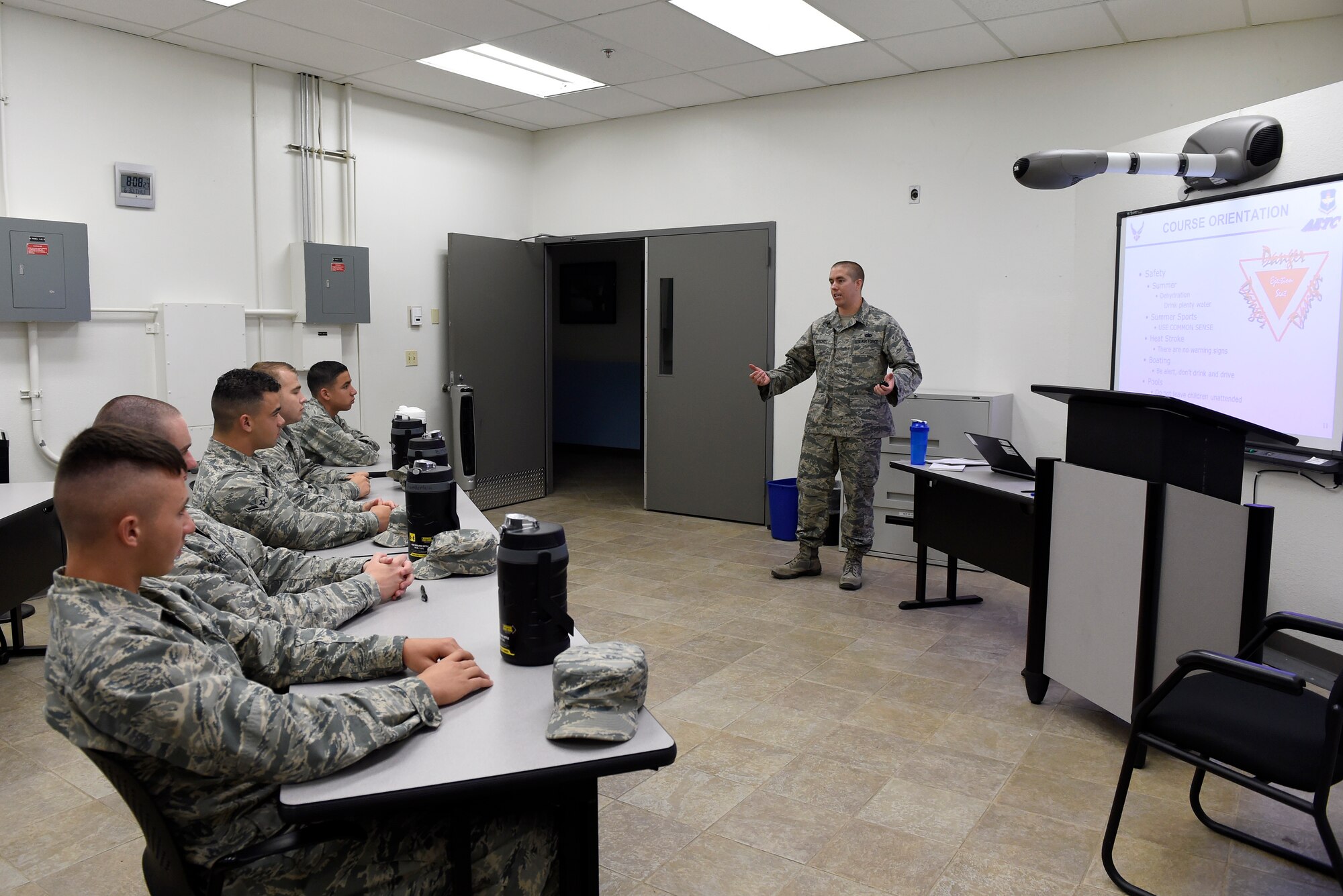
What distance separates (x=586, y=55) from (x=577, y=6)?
2.80ft

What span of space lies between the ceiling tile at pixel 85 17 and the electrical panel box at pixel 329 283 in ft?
4.54

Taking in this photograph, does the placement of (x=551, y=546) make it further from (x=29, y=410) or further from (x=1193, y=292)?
(x=29, y=410)

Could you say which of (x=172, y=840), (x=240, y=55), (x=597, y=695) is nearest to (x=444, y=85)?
(x=240, y=55)

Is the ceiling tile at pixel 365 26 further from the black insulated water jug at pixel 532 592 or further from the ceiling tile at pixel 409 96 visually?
the black insulated water jug at pixel 532 592

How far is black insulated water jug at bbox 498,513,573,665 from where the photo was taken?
5.58 feet

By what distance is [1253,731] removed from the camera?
6.82 feet

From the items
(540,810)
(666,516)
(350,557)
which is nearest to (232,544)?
(350,557)

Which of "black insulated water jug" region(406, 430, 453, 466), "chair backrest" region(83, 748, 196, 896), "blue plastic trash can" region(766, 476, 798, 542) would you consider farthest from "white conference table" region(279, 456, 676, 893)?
"blue plastic trash can" region(766, 476, 798, 542)

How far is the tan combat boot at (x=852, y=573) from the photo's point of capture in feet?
16.2

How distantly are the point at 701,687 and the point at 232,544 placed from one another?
1.99 metres

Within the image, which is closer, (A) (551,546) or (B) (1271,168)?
(A) (551,546)

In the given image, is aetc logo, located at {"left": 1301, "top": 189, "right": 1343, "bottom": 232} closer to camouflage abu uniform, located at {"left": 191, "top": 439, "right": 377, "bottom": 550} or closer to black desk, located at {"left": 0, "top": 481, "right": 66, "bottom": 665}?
camouflage abu uniform, located at {"left": 191, "top": 439, "right": 377, "bottom": 550}

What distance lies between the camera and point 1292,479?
3654mm

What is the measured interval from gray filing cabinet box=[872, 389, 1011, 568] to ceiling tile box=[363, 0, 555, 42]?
116 inches
